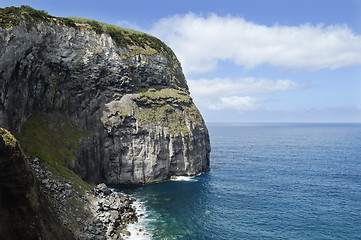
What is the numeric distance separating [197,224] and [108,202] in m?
19.7

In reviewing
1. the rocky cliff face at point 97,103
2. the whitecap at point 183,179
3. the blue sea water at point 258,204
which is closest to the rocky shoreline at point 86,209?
the blue sea water at point 258,204

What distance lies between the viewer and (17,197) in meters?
27.1

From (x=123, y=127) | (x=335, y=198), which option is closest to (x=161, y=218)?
(x=123, y=127)

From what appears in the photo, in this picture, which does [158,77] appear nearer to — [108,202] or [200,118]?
[200,118]

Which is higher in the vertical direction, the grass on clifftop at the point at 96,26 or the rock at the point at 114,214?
the grass on clifftop at the point at 96,26

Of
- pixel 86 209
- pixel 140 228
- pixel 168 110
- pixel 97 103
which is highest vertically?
pixel 97 103

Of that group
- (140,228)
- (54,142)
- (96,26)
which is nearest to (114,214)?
(140,228)

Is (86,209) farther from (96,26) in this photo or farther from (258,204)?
(96,26)

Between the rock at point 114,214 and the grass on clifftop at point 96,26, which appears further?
the grass on clifftop at point 96,26

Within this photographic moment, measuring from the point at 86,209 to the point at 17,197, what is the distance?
76.7 feet

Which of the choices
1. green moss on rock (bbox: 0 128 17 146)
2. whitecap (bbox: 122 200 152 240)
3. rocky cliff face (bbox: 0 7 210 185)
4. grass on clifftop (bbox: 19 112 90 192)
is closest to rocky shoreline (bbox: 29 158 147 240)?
whitecap (bbox: 122 200 152 240)

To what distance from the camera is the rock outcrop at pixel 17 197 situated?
2552cm

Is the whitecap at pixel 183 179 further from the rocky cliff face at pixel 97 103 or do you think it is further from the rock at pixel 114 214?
the rock at pixel 114 214

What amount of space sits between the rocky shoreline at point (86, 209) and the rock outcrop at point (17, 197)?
13.7m
